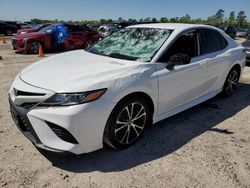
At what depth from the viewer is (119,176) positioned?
10.4 ft

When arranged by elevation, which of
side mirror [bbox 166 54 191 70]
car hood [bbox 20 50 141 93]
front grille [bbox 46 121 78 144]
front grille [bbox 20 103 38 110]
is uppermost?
side mirror [bbox 166 54 191 70]

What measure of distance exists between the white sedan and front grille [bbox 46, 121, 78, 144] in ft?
0.04

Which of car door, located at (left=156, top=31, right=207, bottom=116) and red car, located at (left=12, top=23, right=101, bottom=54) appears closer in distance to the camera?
car door, located at (left=156, top=31, right=207, bottom=116)

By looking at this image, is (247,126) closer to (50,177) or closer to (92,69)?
(92,69)

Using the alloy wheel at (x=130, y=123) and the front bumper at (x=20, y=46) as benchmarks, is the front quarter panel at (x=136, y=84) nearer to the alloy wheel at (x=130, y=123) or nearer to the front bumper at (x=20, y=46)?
the alloy wheel at (x=130, y=123)

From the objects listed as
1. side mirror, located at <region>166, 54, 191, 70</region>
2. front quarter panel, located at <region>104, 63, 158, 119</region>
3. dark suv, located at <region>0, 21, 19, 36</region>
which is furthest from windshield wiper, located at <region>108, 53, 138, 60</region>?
dark suv, located at <region>0, 21, 19, 36</region>

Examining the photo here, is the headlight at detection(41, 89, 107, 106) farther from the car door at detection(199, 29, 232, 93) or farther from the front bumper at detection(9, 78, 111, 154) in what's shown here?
the car door at detection(199, 29, 232, 93)

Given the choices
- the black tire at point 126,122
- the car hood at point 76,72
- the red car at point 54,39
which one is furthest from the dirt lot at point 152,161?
the red car at point 54,39

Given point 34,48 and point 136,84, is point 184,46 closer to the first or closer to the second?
point 136,84

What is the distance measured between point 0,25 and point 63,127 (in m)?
29.8

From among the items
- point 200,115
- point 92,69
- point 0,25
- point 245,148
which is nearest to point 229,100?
point 200,115

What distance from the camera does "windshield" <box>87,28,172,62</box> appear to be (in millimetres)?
4066

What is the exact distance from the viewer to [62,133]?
3.05m

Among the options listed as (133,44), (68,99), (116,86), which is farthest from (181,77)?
(68,99)
